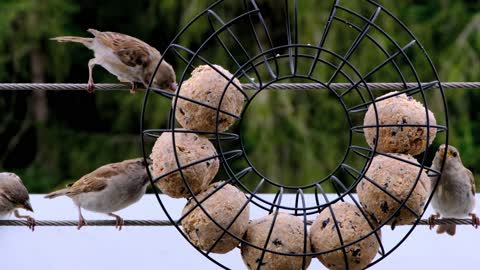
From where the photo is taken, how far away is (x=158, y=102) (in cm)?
674

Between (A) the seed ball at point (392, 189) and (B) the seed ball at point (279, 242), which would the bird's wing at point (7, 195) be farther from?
(A) the seed ball at point (392, 189)

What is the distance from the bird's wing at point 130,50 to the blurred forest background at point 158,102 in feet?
8.55

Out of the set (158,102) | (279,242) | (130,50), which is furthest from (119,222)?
(158,102)

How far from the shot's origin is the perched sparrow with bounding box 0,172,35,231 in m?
3.70

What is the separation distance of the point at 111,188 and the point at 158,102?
131 inches

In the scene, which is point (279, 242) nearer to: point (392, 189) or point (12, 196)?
point (392, 189)

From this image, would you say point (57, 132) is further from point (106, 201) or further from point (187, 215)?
point (187, 215)

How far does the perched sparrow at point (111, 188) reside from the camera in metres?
3.39

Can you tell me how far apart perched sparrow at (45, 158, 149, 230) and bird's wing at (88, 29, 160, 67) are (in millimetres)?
366

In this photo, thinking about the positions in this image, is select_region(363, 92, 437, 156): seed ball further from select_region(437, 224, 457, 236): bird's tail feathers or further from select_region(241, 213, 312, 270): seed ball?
select_region(437, 224, 457, 236): bird's tail feathers

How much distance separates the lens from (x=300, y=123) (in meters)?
6.31

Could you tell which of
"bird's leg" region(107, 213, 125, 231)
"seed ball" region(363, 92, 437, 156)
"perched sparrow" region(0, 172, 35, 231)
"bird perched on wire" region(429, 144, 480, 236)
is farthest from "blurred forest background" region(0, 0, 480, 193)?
"seed ball" region(363, 92, 437, 156)

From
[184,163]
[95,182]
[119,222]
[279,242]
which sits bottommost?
[95,182]

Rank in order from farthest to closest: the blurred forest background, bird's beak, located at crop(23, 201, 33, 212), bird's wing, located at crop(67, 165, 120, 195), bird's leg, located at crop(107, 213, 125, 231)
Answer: the blurred forest background → bird's beak, located at crop(23, 201, 33, 212) → bird's wing, located at crop(67, 165, 120, 195) → bird's leg, located at crop(107, 213, 125, 231)
